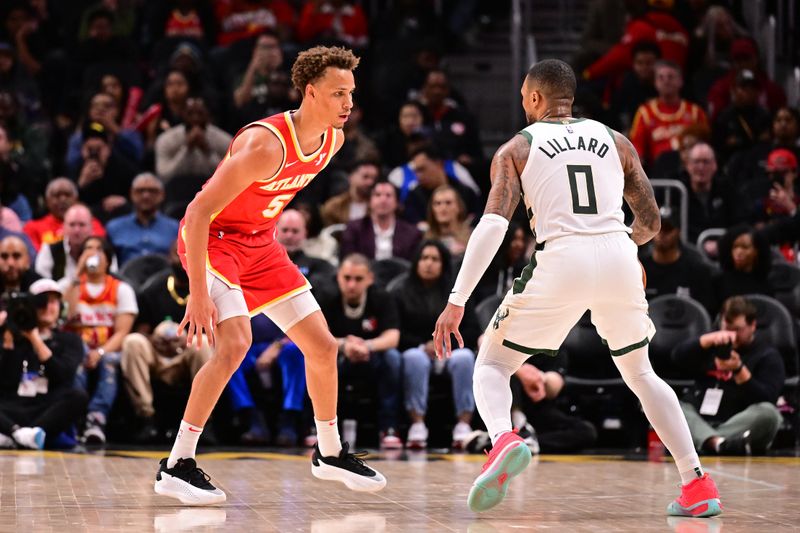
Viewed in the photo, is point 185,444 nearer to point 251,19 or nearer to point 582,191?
point 582,191

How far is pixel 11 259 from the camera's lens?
966cm

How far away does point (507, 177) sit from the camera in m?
5.34

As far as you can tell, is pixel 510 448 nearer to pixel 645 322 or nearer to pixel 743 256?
pixel 645 322

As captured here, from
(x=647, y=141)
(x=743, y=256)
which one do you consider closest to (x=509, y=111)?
(x=647, y=141)

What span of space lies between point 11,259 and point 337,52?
183 inches

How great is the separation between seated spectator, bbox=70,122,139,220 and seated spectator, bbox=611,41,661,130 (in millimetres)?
4760

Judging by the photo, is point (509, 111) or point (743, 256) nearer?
point (743, 256)

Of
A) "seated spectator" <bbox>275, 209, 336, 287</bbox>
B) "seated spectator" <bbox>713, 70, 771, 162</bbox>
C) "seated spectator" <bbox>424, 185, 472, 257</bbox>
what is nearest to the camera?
"seated spectator" <bbox>275, 209, 336, 287</bbox>

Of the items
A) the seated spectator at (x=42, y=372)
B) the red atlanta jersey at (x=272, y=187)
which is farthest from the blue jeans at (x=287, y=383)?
the red atlanta jersey at (x=272, y=187)

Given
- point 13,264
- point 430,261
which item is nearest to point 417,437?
point 430,261

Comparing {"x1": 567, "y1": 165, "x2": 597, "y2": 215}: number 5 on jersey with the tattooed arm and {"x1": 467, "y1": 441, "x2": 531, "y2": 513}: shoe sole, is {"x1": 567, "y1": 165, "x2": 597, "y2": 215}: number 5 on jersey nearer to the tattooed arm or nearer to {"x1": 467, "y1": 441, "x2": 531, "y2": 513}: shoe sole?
the tattooed arm

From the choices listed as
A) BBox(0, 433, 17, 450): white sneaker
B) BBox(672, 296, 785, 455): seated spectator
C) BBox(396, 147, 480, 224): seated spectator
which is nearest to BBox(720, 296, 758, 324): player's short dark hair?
Answer: BBox(672, 296, 785, 455): seated spectator

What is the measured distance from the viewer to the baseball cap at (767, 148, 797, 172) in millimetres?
11555

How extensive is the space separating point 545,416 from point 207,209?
4275 mm
